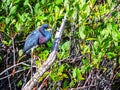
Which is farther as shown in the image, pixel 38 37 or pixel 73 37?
pixel 73 37

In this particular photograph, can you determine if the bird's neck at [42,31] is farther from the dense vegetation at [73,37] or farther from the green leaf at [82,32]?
the green leaf at [82,32]

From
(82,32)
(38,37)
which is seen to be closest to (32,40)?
(38,37)

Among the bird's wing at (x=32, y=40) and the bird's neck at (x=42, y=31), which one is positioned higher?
the bird's neck at (x=42, y=31)

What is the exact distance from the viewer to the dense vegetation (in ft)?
9.17

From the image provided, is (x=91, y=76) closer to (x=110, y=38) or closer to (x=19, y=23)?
(x=110, y=38)

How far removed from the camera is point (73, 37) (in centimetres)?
300

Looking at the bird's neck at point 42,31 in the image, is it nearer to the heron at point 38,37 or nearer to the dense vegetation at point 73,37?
the heron at point 38,37

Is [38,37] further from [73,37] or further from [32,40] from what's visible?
[73,37]

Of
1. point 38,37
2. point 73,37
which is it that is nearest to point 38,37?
point 38,37

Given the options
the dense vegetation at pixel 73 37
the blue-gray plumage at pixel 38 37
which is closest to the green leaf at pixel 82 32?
the dense vegetation at pixel 73 37

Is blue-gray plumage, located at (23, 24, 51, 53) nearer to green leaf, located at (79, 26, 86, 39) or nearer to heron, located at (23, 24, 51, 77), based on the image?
heron, located at (23, 24, 51, 77)

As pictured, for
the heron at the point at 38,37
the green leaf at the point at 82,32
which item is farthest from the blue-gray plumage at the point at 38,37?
the green leaf at the point at 82,32

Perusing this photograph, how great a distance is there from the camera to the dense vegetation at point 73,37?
9.17 ft

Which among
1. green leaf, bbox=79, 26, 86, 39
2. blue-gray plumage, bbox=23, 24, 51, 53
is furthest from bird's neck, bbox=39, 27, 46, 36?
green leaf, bbox=79, 26, 86, 39
